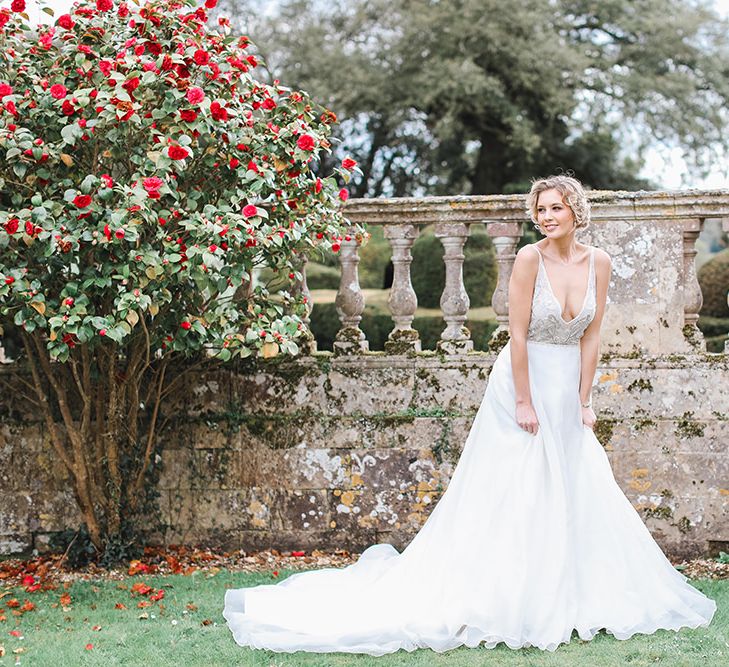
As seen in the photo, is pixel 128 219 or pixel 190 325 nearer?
pixel 128 219

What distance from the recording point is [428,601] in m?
4.27

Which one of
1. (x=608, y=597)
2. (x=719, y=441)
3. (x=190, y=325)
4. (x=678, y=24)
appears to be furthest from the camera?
(x=678, y=24)

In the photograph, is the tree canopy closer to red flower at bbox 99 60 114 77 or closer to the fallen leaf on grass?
red flower at bbox 99 60 114 77

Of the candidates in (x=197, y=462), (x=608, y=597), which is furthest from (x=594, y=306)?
(x=197, y=462)

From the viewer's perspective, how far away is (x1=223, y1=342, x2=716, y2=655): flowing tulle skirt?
4066 millimetres

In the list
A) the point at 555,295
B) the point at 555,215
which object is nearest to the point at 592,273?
the point at 555,295

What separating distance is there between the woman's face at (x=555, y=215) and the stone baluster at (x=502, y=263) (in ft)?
4.03

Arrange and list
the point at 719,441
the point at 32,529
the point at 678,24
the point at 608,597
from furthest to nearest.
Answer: the point at 678,24
the point at 32,529
the point at 719,441
the point at 608,597

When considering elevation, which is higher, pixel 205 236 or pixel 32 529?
pixel 205 236

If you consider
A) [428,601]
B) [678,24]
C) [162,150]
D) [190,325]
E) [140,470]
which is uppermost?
[678,24]

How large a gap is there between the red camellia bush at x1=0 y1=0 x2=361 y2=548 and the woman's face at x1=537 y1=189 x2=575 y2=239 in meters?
1.32

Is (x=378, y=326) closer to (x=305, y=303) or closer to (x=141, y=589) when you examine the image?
(x=305, y=303)

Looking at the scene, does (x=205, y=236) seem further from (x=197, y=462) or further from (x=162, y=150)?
(x=197, y=462)

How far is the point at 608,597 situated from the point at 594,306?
4.50 feet
